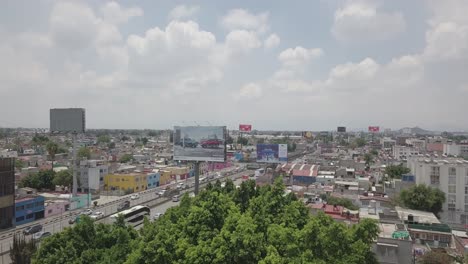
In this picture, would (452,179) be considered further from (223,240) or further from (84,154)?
(84,154)

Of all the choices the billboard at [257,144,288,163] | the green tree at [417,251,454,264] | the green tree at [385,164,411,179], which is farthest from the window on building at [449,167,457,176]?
the green tree at [417,251,454,264]

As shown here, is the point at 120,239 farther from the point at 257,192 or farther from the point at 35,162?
the point at 35,162

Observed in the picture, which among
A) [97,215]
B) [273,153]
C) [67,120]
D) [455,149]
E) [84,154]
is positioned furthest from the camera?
[455,149]

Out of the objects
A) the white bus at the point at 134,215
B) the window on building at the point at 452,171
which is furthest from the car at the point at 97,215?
the window on building at the point at 452,171

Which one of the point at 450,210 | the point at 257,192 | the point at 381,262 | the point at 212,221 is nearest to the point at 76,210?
the point at 257,192

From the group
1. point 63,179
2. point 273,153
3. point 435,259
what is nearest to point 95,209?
point 63,179

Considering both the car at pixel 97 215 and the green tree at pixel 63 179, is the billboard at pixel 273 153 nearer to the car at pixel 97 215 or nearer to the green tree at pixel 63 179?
the car at pixel 97 215
